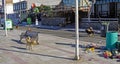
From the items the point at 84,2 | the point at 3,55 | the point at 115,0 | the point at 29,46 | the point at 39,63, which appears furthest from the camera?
the point at 84,2

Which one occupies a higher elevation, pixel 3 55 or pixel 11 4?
pixel 11 4

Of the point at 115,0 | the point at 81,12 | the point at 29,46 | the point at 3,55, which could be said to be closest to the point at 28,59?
the point at 3,55

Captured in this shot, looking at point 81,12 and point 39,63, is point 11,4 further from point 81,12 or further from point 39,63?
point 39,63

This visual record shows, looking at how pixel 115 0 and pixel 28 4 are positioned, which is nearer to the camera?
pixel 115 0

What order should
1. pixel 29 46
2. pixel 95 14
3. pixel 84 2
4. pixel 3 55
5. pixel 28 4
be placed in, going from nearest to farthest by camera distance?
pixel 3 55
pixel 29 46
pixel 95 14
pixel 84 2
pixel 28 4

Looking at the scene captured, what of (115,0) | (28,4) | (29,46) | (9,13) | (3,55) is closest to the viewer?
(3,55)

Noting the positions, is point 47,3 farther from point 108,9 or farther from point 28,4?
point 108,9

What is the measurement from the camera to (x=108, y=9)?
48031 millimetres

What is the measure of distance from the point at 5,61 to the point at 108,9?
35.3 m

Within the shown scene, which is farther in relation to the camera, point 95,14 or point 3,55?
point 95,14

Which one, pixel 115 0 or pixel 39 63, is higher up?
pixel 115 0

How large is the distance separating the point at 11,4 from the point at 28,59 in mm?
84410

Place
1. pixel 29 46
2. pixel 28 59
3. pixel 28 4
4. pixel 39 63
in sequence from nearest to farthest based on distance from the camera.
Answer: pixel 39 63 < pixel 28 59 < pixel 29 46 < pixel 28 4

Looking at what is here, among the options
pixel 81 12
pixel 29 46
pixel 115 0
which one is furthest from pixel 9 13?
pixel 29 46
